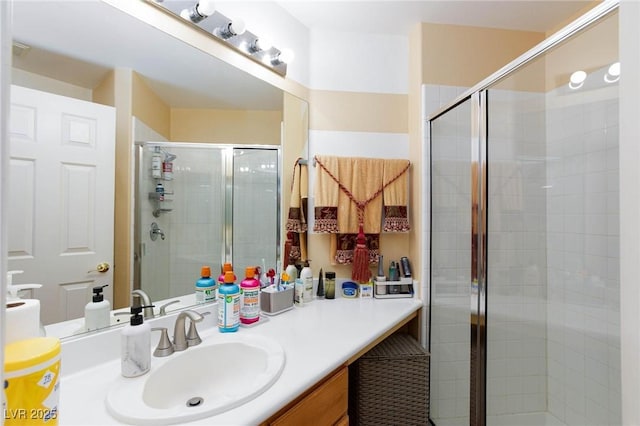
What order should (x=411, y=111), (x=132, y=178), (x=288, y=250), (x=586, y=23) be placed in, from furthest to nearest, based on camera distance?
(x=411, y=111)
(x=288, y=250)
(x=132, y=178)
(x=586, y=23)

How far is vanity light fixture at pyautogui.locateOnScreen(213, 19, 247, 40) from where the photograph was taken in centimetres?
124

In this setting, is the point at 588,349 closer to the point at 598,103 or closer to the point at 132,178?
the point at 598,103

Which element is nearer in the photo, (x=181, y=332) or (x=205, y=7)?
(x=181, y=332)

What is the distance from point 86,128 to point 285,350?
924 mm

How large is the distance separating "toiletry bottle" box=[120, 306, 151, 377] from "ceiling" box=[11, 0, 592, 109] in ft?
2.37

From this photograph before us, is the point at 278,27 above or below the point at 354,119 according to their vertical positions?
above

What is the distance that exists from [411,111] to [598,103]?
833 millimetres

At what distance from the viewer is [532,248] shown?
4.83 ft

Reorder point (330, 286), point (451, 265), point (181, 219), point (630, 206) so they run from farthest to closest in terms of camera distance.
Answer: point (330, 286) → point (451, 265) → point (181, 219) → point (630, 206)

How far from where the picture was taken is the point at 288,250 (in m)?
1.57

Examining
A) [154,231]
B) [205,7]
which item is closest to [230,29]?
[205,7]

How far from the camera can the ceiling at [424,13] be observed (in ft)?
5.06

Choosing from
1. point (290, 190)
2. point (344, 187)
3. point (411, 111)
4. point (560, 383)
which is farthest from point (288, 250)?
point (560, 383)

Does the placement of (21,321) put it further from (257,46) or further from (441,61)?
(441,61)
